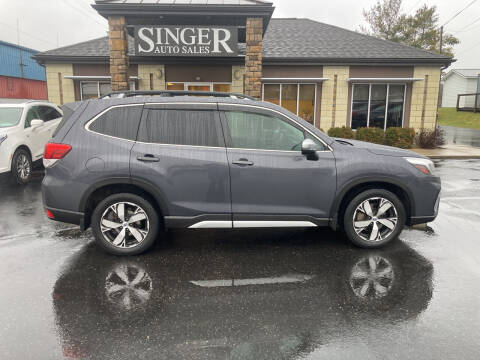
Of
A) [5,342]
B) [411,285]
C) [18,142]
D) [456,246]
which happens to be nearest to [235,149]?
[411,285]

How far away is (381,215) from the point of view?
4820 mm

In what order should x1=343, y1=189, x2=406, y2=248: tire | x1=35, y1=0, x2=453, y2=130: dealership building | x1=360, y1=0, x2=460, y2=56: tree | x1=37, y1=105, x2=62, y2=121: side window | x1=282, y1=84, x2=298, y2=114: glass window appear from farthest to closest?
x1=360, y1=0, x2=460, y2=56: tree
x1=282, y1=84, x2=298, y2=114: glass window
x1=35, y1=0, x2=453, y2=130: dealership building
x1=37, y1=105, x2=62, y2=121: side window
x1=343, y1=189, x2=406, y2=248: tire

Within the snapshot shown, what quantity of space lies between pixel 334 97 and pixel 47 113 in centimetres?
1148

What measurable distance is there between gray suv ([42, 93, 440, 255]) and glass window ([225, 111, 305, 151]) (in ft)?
0.04

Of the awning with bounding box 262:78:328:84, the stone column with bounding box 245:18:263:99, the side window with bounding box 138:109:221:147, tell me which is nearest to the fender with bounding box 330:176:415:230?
the side window with bounding box 138:109:221:147

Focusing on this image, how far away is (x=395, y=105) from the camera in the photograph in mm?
17188

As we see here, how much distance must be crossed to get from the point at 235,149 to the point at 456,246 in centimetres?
321

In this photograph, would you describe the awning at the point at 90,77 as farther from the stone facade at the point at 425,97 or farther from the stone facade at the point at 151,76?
the stone facade at the point at 425,97

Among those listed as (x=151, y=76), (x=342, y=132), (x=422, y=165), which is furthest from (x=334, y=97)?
(x=422, y=165)

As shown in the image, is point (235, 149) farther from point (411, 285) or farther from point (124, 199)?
point (411, 285)

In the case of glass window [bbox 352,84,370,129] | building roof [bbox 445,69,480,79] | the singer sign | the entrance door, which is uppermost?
building roof [bbox 445,69,480,79]

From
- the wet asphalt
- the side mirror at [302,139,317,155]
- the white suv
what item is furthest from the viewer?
the white suv

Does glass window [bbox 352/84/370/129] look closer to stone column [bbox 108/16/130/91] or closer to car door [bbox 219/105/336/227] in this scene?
stone column [bbox 108/16/130/91]

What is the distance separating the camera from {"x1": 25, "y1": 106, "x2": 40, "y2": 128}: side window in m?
9.52
